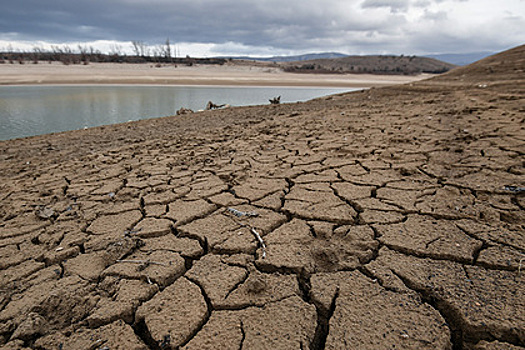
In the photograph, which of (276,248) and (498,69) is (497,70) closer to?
(498,69)

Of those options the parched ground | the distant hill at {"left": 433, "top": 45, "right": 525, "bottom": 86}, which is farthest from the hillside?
the parched ground

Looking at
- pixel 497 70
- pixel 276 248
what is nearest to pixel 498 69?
pixel 497 70

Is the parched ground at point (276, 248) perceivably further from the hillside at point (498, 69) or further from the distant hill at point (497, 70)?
the hillside at point (498, 69)

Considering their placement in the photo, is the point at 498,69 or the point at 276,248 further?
the point at 498,69

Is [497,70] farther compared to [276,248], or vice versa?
[497,70]

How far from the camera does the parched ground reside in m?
1.12

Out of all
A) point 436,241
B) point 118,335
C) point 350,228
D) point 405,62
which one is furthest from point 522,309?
point 405,62

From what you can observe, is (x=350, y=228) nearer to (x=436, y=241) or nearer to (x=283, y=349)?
(x=436, y=241)

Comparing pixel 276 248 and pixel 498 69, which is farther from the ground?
pixel 498 69

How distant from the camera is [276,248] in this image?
1596 millimetres

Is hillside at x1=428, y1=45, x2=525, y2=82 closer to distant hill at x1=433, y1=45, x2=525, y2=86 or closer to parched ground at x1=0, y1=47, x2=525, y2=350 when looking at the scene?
distant hill at x1=433, y1=45, x2=525, y2=86

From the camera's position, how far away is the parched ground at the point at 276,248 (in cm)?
112

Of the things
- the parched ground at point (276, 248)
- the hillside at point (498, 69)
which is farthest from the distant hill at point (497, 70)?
the parched ground at point (276, 248)

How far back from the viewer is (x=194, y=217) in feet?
6.57
